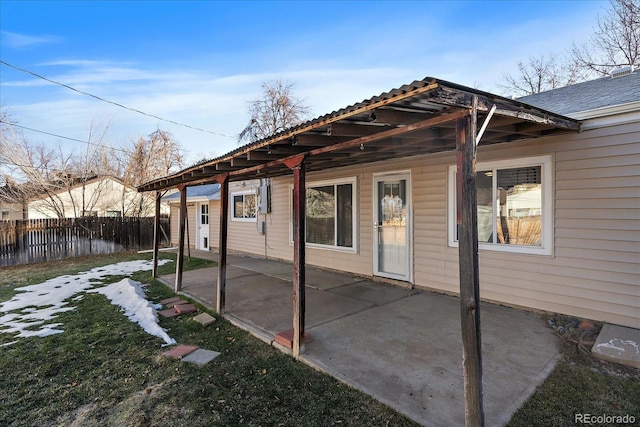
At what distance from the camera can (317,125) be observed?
100 inches

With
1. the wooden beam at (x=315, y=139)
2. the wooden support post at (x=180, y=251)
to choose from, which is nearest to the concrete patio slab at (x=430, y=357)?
the wooden beam at (x=315, y=139)

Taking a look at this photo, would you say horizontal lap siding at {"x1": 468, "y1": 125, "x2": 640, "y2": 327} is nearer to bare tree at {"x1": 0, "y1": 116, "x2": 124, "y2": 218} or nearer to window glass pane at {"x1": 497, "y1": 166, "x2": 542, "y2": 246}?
window glass pane at {"x1": 497, "y1": 166, "x2": 542, "y2": 246}

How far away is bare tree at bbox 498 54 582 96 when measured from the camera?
40.3ft

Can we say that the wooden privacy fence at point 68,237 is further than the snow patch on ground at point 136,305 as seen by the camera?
Yes

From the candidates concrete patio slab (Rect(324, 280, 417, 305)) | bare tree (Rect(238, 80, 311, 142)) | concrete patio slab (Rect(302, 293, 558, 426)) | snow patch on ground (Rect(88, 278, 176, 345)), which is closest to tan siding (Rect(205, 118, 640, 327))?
concrete patio slab (Rect(302, 293, 558, 426))

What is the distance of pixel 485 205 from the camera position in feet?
15.2

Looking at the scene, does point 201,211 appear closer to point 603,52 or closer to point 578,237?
point 578,237

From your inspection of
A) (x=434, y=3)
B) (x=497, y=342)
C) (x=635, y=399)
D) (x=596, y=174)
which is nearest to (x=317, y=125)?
(x=497, y=342)

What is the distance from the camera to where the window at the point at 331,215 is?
6.73 m

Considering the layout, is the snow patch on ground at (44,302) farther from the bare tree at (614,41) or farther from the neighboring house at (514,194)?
the bare tree at (614,41)

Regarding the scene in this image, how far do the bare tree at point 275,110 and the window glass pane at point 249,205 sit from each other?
807 centimetres

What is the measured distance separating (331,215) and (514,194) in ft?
12.5

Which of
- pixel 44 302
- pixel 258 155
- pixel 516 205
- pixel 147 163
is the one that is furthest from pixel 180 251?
pixel 147 163

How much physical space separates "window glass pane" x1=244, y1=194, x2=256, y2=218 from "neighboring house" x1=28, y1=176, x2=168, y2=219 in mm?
7967
